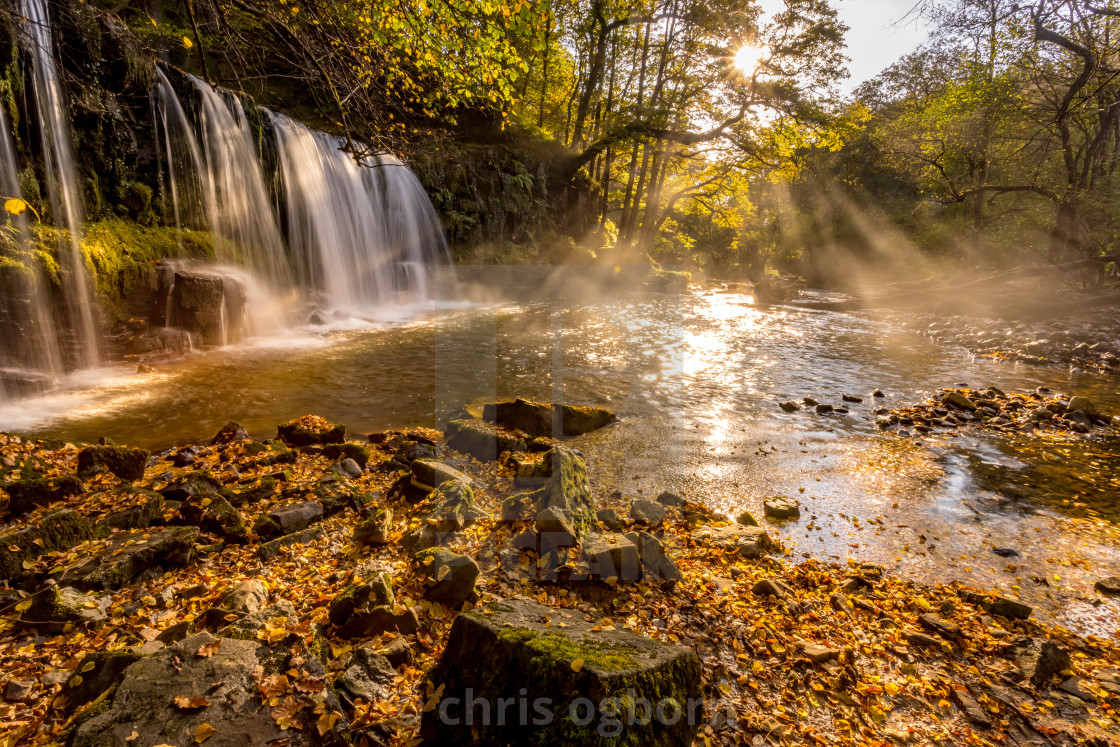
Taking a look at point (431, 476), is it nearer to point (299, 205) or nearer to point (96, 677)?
point (96, 677)

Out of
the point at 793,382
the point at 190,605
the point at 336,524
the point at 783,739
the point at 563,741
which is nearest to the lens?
the point at 563,741

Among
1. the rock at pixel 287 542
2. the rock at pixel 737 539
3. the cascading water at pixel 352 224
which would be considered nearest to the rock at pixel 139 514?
the rock at pixel 287 542

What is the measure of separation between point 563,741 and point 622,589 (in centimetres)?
177

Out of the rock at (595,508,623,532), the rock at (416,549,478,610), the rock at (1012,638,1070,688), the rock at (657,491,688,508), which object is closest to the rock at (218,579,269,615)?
the rock at (416,549,478,610)

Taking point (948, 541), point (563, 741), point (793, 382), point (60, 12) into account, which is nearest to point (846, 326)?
point (793, 382)

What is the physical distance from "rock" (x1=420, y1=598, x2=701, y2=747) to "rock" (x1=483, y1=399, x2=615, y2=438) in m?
4.77

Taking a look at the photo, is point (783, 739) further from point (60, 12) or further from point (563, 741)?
point (60, 12)

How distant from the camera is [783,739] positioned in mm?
2420

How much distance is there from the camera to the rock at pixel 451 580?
3.27 m

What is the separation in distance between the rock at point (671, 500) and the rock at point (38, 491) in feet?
18.6

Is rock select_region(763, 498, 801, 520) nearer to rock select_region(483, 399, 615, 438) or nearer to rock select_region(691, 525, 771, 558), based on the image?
rock select_region(691, 525, 771, 558)

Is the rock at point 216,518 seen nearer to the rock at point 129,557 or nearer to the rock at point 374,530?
the rock at point 129,557

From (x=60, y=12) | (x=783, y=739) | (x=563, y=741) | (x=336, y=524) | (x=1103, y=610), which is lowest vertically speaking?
(x=1103, y=610)

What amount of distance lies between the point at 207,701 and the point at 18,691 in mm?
1192
